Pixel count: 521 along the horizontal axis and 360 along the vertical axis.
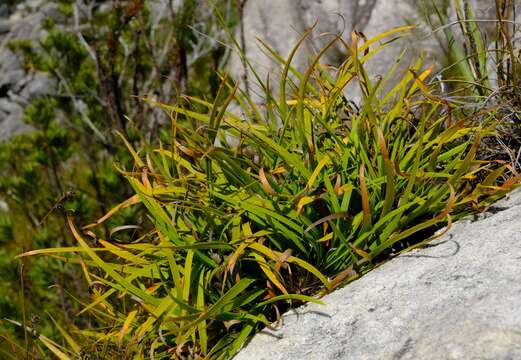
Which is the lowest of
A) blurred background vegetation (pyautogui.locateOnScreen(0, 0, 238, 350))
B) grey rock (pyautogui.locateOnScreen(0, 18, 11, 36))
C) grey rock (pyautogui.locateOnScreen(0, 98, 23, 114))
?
grey rock (pyautogui.locateOnScreen(0, 98, 23, 114))

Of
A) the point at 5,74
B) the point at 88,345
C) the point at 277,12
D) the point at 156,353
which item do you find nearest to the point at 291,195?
the point at 156,353

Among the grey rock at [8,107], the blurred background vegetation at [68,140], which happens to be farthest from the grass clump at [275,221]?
the grey rock at [8,107]

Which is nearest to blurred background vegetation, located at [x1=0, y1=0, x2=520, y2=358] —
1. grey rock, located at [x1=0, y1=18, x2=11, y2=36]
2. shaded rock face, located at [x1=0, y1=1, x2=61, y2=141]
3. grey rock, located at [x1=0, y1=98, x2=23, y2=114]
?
shaded rock face, located at [x1=0, y1=1, x2=61, y2=141]

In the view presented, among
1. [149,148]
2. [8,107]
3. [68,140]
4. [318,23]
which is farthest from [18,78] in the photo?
[149,148]

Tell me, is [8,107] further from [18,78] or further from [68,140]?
[68,140]

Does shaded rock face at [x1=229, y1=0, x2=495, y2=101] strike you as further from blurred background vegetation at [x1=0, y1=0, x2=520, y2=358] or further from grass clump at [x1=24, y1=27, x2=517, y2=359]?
grass clump at [x1=24, y1=27, x2=517, y2=359]

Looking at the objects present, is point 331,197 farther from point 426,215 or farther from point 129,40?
point 129,40

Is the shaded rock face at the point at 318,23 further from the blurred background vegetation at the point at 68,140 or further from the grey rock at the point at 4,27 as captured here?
the grey rock at the point at 4,27
